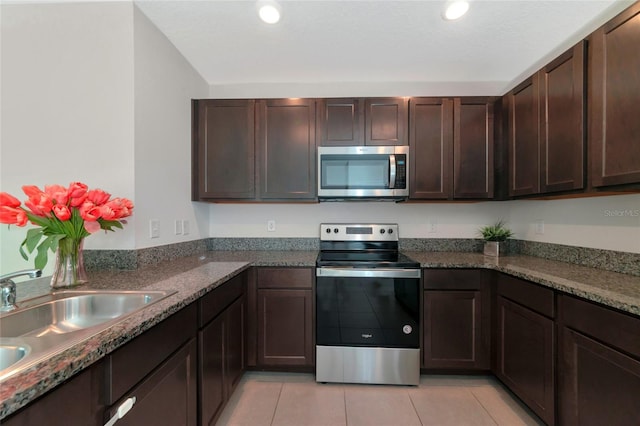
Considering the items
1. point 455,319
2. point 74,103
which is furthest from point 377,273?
point 74,103

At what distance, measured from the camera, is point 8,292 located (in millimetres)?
971

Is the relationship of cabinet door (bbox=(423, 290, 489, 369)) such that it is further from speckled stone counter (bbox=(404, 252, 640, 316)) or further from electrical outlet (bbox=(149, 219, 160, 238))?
electrical outlet (bbox=(149, 219, 160, 238))

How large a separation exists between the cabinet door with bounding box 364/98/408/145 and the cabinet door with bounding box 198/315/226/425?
175 centimetres

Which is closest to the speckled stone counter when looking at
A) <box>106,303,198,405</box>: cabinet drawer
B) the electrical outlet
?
<box>106,303,198,405</box>: cabinet drawer

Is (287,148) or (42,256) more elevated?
(287,148)

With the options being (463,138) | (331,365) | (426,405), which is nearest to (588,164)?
(463,138)

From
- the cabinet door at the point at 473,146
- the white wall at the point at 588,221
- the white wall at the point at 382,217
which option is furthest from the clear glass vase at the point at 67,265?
the white wall at the point at 588,221

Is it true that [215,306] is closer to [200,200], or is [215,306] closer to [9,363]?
[9,363]

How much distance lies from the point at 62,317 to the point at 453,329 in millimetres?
2271

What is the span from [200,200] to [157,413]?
161 cm

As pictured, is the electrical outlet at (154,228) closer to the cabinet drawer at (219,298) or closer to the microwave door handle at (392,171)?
the cabinet drawer at (219,298)

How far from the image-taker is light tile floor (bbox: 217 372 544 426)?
161 cm

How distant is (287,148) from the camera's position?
2.24 metres

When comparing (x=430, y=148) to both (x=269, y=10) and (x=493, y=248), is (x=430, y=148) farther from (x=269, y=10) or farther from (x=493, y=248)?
(x=269, y=10)
